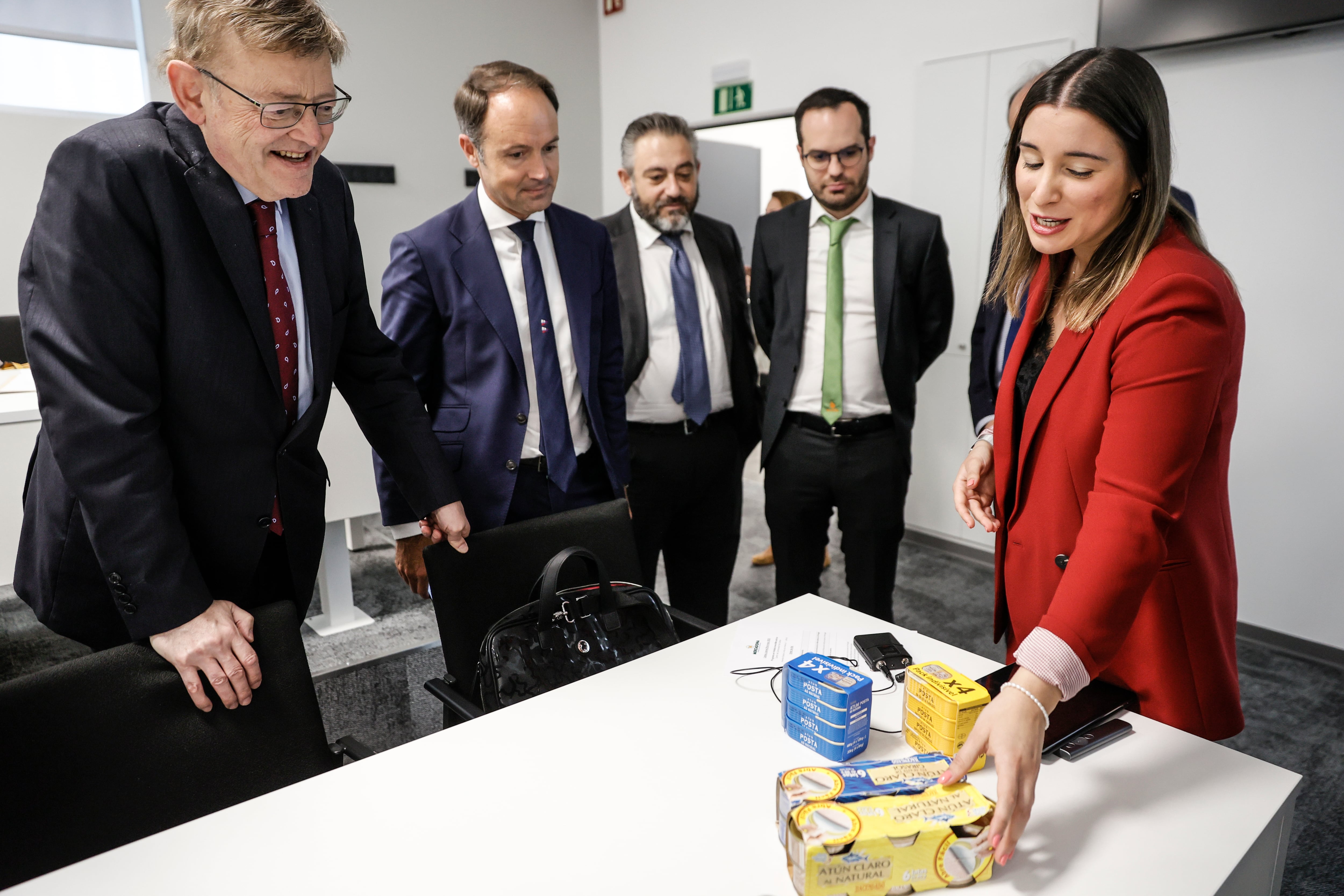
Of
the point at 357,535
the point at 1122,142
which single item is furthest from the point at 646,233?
the point at 357,535

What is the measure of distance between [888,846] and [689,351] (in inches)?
72.8

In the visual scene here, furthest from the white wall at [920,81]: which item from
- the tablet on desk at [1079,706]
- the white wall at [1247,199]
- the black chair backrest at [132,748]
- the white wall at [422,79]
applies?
the black chair backrest at [132,748]

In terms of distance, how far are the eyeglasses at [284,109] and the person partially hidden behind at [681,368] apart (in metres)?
1.34

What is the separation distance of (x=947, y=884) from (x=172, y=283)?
1308 mm

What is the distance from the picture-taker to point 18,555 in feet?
4.67

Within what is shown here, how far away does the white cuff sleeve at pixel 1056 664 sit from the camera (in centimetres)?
103

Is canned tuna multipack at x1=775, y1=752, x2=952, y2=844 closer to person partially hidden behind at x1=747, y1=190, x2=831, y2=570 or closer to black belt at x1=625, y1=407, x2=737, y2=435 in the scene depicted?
black belt at x1=625, y1=407, x2=737, y2=435

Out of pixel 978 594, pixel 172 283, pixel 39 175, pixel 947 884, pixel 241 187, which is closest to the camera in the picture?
pixel 947 884

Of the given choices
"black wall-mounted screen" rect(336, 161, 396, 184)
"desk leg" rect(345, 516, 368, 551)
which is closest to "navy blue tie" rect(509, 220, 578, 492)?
"desk leg" rect(345, 516, 368, 551)

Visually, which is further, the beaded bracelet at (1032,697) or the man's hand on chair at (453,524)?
the man's hand on chair at (453,524)

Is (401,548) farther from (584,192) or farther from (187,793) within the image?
(584,192)

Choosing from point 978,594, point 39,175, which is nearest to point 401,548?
point 978,594

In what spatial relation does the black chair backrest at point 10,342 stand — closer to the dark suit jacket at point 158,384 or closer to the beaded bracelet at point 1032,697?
the dark suit jacket at point 158,384

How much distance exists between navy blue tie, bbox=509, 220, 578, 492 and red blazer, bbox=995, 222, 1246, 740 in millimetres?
981
